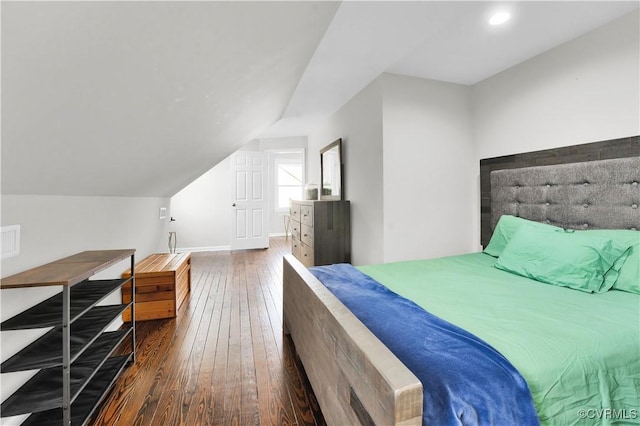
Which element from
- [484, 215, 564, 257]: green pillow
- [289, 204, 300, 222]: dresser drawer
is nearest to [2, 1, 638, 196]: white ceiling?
[484, 215, 564, 257]: green pillow

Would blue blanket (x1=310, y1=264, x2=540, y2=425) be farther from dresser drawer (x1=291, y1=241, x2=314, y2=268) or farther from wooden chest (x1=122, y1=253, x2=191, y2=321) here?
dresser drawer (x1=291, y1=241, x2=314, y2=268)

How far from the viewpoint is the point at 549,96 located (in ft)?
7.77

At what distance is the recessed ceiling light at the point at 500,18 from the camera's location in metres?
1.96

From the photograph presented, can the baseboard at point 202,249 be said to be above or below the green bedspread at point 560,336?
below

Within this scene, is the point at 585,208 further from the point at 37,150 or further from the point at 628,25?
the point at 37,150

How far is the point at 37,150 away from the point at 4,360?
2.86ft

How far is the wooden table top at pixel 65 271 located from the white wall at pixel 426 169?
235 centimetres

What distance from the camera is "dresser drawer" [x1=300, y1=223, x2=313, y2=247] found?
3875 millimetres

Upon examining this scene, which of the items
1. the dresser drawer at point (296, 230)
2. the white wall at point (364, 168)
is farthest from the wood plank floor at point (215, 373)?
the dresser drawer at point (296, 230)

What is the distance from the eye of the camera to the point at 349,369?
94 cm

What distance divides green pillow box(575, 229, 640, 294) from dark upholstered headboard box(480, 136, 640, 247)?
27 cm

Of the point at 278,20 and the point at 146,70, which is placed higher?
the point at 278,20

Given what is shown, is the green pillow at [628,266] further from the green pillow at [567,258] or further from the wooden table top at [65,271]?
the wooden table top at [65,271]

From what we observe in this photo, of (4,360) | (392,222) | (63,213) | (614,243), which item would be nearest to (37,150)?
(63,213)
